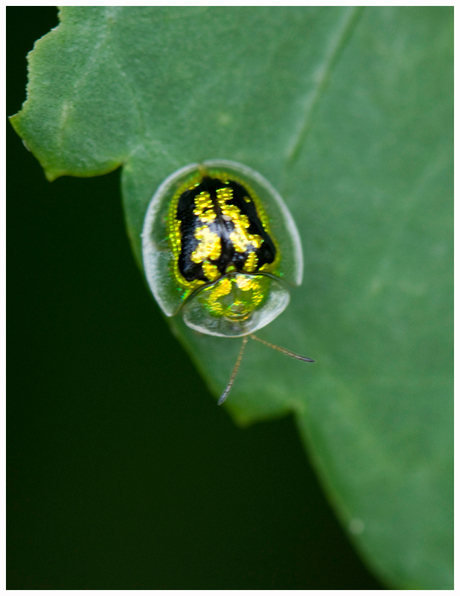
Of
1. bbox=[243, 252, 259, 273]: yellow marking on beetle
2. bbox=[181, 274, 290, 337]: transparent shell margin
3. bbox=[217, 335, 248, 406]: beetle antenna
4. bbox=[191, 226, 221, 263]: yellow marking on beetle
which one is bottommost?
bbox=[217, 335, 248, 406]: beetle antenna

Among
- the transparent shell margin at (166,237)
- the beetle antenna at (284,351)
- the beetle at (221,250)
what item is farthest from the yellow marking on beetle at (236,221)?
the beetle antenna at (284,351)

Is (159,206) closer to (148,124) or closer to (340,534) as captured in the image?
(148,124)

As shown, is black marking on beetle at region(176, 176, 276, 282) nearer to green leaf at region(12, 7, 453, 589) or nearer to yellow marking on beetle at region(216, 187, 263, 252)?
yellow marking on beetle at region(216, 187, 263, 252)

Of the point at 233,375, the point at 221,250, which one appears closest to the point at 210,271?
the point at 221,250

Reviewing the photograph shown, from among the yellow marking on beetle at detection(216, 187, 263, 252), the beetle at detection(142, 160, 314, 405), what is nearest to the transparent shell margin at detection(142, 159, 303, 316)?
the beetle at detection(142, 160, 314, 405)

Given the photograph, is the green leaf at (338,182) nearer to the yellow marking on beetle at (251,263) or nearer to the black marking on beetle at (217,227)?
the black marking on beetle at (217,227)

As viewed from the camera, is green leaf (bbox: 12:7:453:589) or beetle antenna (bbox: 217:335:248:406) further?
beetle antenna (bbox: 217:335:248:406)

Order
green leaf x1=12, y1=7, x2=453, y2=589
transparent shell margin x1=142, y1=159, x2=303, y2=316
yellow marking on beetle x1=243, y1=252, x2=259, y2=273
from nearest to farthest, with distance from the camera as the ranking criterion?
green leaf x1=12, y1=7, x2=453, y2=589
transparent shell margin x1=142, y1=159, x2=303, y2=316
yellow marking on beetle x1=243, y1=252, x2=259, y2=273
